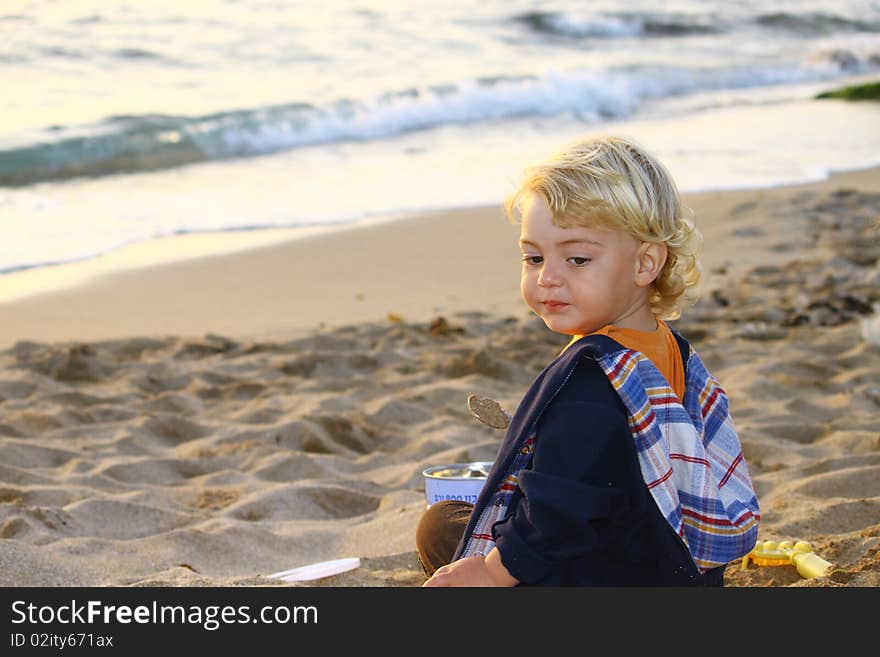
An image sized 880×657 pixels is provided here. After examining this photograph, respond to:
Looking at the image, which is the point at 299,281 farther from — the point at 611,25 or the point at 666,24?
the point at 666,24

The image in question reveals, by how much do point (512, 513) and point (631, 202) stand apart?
644 millimetres

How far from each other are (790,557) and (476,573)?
1.15 metres

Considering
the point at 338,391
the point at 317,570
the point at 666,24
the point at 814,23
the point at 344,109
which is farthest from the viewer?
the point at 814,23

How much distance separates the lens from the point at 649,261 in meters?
2.42

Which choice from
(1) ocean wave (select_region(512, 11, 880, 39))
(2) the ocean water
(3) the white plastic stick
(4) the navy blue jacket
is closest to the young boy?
(4) the navy blue jacket

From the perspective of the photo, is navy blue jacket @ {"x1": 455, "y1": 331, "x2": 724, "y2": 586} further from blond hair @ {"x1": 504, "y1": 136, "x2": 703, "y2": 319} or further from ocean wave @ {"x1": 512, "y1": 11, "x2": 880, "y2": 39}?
ocean wave @ {"x1": 512, "y1": 11, "x2": 880, "y2": 39}

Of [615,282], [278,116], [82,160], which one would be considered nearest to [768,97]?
[278,116]

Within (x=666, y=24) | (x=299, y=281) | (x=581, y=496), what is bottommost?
(x=666, y=24)

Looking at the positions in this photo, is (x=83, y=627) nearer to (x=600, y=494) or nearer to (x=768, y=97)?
(x=600, y=494)

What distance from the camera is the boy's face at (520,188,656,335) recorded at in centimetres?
237

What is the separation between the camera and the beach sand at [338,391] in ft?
11.6

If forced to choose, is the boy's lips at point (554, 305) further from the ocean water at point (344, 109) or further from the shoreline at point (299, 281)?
the ocean water at point (344, 109)

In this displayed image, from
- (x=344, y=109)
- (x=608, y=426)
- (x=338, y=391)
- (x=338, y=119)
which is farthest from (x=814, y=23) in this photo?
(x=608, y=426)

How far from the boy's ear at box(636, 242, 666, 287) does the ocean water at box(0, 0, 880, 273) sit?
16.6 ft
